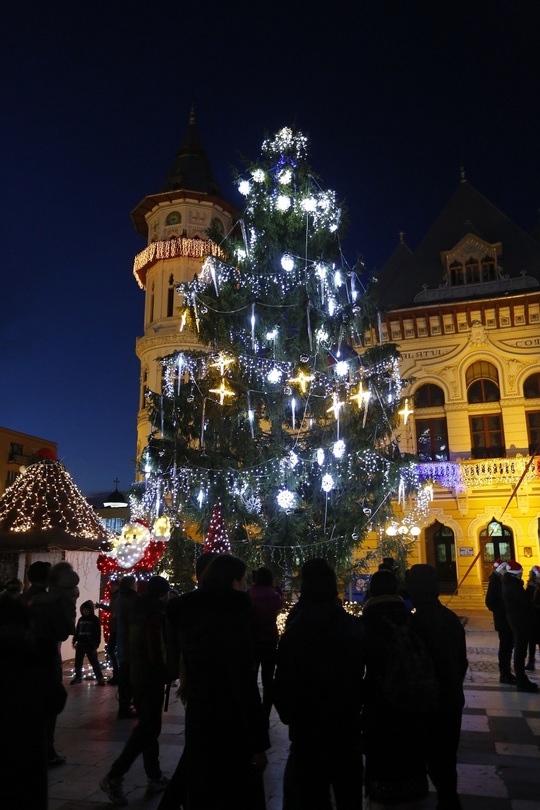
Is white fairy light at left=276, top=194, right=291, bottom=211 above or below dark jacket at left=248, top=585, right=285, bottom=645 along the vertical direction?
above

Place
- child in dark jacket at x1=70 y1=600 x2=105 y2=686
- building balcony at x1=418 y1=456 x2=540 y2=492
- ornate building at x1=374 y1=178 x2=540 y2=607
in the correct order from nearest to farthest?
child in dark jacket at x1=70 y1=600 x2=105 y2=686 < building balcony at x1=418 y1=456 x2=540 y2=492 < ornate building at x1=374 y1=178 x2=540 y2=607

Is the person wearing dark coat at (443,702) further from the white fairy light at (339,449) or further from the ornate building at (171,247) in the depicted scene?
the ornate building at (171,247)

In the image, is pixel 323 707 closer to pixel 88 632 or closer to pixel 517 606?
pixel 517 606

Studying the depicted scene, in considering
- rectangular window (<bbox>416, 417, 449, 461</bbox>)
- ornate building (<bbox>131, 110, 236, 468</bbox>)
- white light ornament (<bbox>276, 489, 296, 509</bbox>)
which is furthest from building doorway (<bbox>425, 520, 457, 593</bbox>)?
ornate building (<bbox>131, 110, 236, 468</bbox>)

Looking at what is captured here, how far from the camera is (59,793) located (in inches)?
201

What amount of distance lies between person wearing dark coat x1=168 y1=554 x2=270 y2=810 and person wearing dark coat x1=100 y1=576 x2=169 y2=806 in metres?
1.96

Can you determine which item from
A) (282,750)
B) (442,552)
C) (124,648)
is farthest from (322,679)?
(442,552)

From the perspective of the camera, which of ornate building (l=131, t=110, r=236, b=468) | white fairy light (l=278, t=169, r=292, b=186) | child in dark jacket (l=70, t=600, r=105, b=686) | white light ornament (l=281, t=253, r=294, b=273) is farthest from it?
ornate building (l=131, t=110, r=236, b=468)

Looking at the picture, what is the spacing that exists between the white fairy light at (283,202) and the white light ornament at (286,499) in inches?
297

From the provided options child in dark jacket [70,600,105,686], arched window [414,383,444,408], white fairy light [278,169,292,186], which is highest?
white fairy light [278,169,292,186]

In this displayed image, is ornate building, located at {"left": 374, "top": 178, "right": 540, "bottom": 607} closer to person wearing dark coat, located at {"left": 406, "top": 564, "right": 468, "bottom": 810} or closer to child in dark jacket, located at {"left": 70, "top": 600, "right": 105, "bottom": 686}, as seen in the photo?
child in dark jacket, located at {"left": 70, "top": 600, "right": 105, "bottom": 686}

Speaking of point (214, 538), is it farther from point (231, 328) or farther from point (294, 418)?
point (231, 328)

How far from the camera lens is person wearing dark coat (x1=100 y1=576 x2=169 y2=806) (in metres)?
4.86

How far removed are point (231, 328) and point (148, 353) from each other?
17871mm
